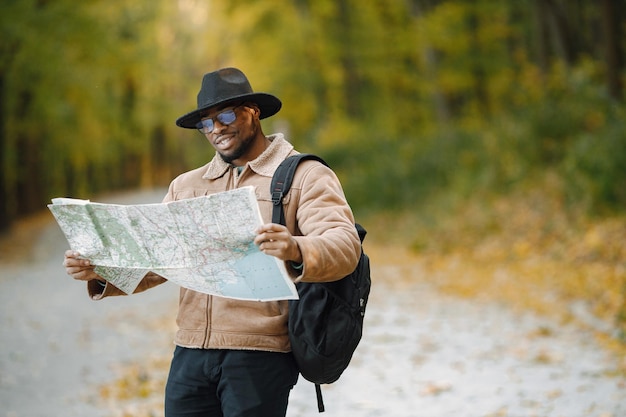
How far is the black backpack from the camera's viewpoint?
2807 millimetres

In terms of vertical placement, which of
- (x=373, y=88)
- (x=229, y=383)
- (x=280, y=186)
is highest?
(x=373, y=88)

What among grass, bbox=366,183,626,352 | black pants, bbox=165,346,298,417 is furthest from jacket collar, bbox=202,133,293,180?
grass, bbox=366,183,626,352

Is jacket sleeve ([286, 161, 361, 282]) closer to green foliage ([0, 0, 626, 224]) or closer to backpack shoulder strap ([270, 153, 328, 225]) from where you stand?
backpack shoulder strap ([270, 153, 328, 225])

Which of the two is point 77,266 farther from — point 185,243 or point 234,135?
point 234,135

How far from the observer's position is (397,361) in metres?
7.84

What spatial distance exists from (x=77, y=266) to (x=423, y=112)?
1126 inches

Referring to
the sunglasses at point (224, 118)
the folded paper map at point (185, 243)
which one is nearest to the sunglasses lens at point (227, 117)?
the sunglasses at point (224, 118)

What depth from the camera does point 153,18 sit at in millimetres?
27625

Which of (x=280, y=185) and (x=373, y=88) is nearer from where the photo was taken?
(x=280, y=185)

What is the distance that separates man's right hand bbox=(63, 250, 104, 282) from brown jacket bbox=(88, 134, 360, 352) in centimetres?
14

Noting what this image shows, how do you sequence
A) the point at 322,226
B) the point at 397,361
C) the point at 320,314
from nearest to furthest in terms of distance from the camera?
1. the point at 322,226
2. the point at 320,314
3. the point at 397,361

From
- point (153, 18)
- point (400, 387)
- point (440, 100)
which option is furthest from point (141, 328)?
point (153, 18)

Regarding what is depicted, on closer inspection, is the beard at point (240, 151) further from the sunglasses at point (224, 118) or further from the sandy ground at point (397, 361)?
the sandy ground at point (397, 361)

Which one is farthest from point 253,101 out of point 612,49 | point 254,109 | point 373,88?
point 373,88
